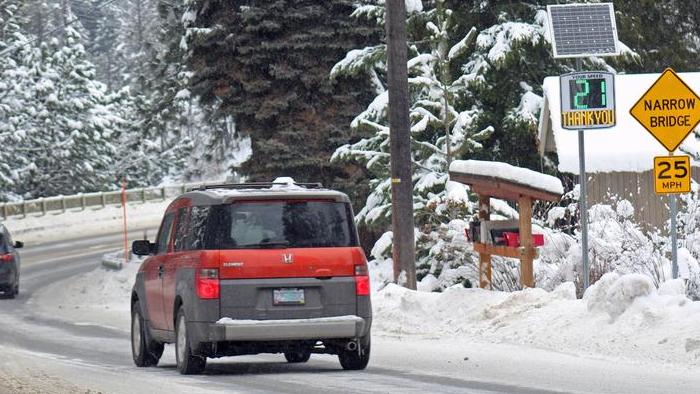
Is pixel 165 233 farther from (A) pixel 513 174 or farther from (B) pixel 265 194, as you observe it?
(A) pixel 513 174

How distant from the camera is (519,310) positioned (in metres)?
18.4

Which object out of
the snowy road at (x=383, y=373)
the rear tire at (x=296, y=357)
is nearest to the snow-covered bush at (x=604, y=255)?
the snowy road at (x=383, y=373)

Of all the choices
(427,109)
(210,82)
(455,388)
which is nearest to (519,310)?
(455,388)

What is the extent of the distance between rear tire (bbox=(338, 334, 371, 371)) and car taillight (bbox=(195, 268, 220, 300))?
1588 mm

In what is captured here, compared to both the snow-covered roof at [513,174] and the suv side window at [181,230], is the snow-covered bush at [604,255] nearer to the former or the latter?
the snow-covered roof at [513,174]

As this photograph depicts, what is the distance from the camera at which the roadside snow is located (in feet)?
218

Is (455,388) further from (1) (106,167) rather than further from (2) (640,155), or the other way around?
(1) (106,167)

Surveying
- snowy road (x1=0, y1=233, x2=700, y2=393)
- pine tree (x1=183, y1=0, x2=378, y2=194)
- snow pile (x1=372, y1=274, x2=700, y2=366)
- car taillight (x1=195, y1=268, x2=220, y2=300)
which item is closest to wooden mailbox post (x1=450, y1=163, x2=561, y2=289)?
snow pile (x1=372, y1=274, x2=700, y2=366)

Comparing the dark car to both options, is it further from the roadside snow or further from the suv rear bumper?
the roadside snow

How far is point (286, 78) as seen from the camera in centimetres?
3644

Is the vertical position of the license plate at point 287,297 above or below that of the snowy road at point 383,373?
above

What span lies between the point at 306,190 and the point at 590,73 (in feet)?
17.8

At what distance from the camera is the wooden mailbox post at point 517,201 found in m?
19.3

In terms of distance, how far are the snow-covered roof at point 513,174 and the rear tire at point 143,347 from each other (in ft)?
16.9
